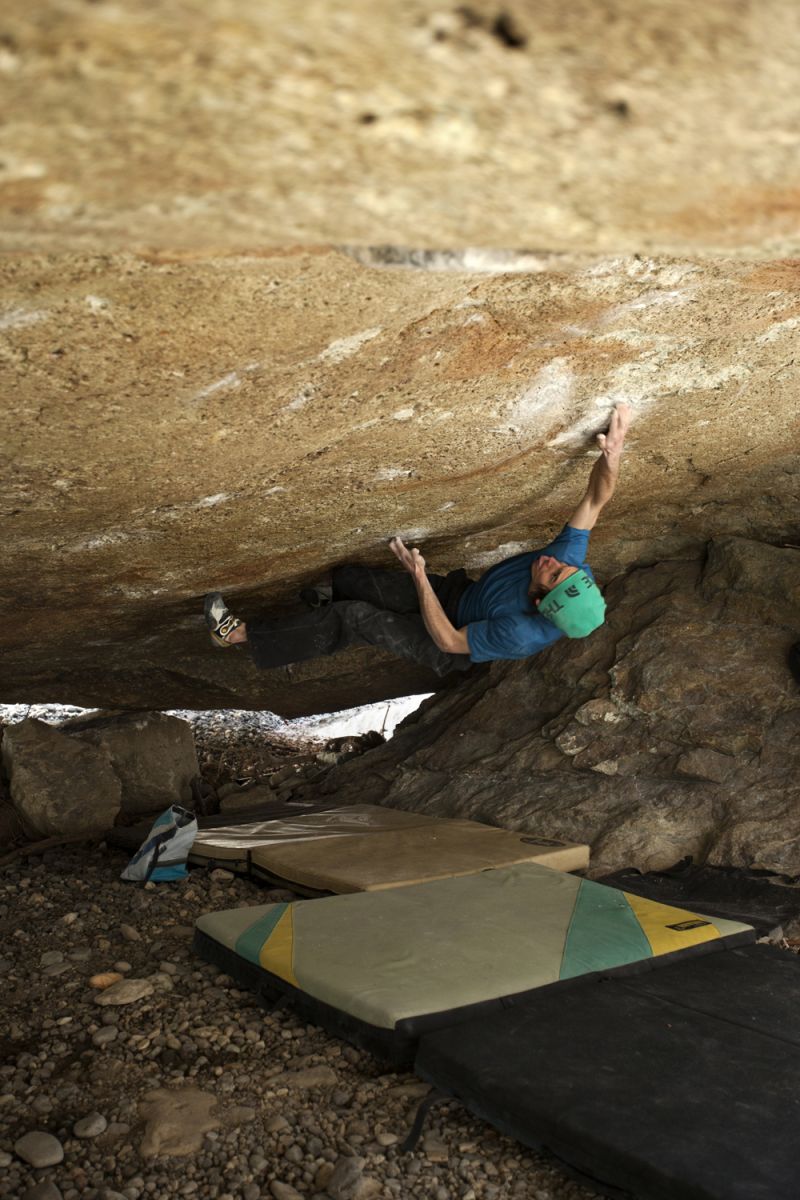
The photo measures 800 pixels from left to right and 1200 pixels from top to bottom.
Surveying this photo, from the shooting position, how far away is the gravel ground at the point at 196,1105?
7.23 feet

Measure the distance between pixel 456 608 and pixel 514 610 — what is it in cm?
44

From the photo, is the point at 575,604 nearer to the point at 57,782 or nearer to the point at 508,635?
the point at 508,635

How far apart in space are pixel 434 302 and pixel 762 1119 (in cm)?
214

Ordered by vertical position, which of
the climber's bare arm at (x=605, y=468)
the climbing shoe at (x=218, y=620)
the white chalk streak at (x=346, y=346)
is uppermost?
the white chalk streak at (x=346, y=346)

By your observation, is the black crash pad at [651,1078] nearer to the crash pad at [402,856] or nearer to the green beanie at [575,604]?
the crash pad at [402,856]

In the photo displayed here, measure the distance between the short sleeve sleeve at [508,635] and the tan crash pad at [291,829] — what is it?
3.21ft

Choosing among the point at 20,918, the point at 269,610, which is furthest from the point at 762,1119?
the point at 269,610

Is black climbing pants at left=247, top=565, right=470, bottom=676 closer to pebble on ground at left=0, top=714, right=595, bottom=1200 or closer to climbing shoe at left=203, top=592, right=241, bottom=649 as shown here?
climbing shoe at left=203, top=592, right=241, bottom=649

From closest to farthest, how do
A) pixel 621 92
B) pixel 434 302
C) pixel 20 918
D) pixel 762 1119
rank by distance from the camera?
1. pixel 621 92
2. pixel 762 1119
3. pixel 434 302
4. pixel 20 918

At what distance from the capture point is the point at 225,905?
400cm

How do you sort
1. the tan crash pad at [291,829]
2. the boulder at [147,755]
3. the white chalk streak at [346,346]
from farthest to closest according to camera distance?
the boulder at [147,755]
the tan crash pad at [291,829]
the white chalk streak at [346,346]

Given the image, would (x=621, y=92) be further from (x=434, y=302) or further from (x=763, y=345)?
(x=763, y=345)

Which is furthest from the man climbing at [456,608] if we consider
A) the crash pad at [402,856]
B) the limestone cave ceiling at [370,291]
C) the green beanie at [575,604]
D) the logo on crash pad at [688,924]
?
the logo on crash pad at [688,924]

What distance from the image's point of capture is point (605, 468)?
375 cm
